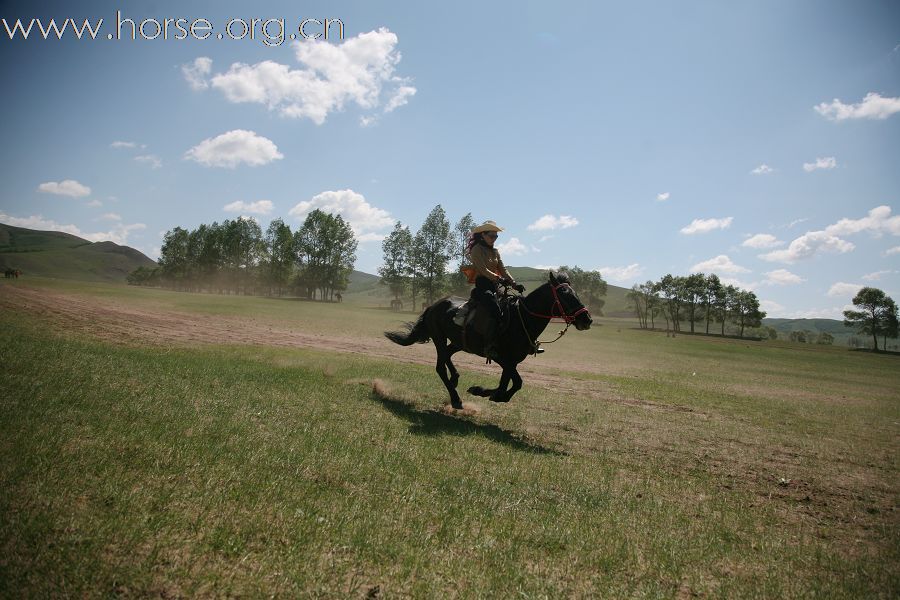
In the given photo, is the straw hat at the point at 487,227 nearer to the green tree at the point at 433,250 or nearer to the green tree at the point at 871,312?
the green tree at the point at 433,250

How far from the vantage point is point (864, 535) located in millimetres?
5898

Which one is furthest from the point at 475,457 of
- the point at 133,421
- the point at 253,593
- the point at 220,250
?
the point at 220,250

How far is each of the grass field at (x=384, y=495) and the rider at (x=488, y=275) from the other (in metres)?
2.11

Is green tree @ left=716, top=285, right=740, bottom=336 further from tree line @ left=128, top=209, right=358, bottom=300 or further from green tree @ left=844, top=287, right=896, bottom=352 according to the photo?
tree line @ left=128, top=209, right=358, bottom=300

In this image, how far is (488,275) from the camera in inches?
423

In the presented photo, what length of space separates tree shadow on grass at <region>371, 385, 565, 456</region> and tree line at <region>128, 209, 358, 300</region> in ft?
298

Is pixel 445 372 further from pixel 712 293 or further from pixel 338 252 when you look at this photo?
pixel 712 293

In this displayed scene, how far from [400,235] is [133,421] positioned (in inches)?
3465

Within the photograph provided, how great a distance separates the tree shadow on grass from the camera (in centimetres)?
831

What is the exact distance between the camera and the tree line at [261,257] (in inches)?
3878

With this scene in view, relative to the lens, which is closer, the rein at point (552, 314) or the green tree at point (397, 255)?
the rein at point (552, 314)

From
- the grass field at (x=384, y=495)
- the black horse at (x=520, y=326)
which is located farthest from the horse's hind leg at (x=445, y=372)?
the grass field at (x=384, y=495)

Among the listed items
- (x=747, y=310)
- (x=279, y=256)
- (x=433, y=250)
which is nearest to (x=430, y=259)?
(x=433, y=250)

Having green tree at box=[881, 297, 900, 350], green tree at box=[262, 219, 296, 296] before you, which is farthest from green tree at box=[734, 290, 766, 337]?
green tree at box=[262, 219, 296, 296]
